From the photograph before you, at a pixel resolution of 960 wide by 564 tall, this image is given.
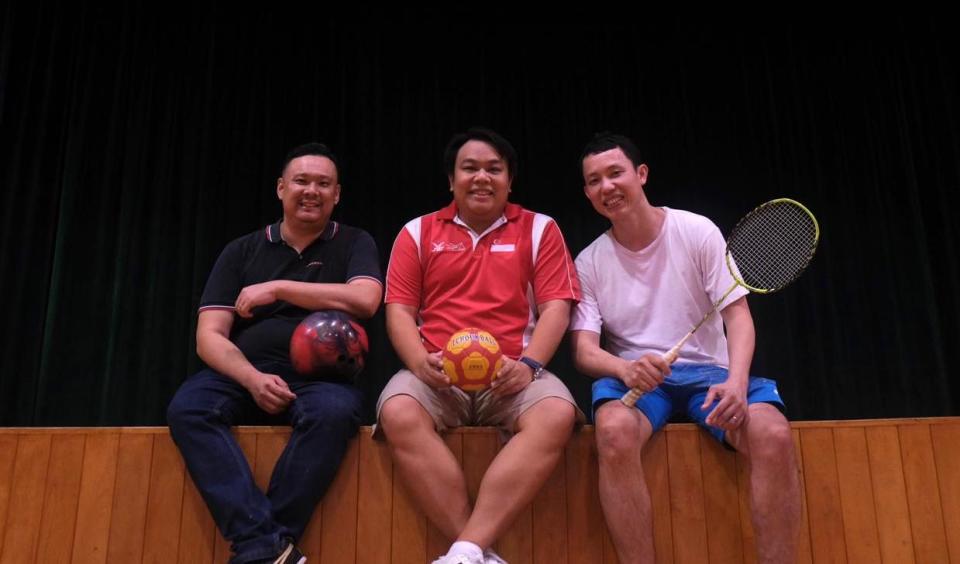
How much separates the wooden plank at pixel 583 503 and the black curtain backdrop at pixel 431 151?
2.06m

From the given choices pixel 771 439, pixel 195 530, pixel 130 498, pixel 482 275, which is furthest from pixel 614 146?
pixel 130 498

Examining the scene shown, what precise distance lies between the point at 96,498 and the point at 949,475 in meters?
3.16

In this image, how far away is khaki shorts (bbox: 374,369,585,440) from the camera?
2.43m

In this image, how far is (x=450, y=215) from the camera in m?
2.89

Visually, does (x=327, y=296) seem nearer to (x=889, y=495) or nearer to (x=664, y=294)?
(x=664, y=294)

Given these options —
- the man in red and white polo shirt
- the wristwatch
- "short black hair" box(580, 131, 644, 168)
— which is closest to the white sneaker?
the man in red and white polo shirt

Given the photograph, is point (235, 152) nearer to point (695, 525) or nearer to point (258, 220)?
point (258, 220)

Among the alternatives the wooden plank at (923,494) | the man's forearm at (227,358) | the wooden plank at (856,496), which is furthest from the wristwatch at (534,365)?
the wooden plank at (923,494)

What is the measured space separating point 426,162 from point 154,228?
1877 mm

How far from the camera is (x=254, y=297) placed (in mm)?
2662

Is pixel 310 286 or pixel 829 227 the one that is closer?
pixel 310 286

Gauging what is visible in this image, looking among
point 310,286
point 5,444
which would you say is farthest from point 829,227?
point 5,444

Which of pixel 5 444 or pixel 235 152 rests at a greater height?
pixel 235 152

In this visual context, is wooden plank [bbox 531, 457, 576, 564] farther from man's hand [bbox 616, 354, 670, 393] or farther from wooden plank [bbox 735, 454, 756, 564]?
wooden plank [bbox 735, 454, 756, 564]
